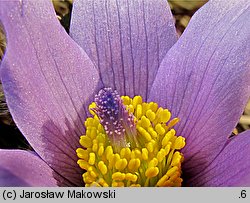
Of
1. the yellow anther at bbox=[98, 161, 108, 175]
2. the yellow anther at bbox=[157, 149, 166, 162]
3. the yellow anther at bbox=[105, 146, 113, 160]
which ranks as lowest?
the yellow anther at bbox=[98, 161, 108, 175]

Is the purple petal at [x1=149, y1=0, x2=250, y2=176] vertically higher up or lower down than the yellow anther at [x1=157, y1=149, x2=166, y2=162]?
higher up

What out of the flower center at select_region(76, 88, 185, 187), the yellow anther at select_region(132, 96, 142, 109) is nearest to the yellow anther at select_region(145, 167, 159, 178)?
the flower center at select_region(76, 88, 185, 187)

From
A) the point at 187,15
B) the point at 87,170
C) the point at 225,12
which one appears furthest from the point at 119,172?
the point at 187,15

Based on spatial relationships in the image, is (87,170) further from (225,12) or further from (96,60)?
(225,12)

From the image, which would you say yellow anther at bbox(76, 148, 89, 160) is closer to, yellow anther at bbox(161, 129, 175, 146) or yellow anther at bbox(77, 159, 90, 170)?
yellow anther at bbox(77, 159, 90, 170)

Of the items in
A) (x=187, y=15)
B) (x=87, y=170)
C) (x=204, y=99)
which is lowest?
(x=87, y=170)

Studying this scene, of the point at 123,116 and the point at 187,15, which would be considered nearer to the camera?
the point at 123,116
